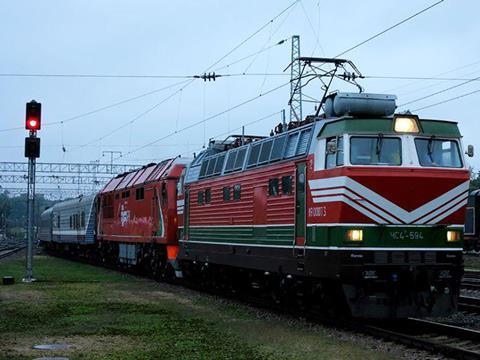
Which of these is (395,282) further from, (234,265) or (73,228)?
(73,228)

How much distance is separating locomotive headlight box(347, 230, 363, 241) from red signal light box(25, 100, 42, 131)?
12.9 meters

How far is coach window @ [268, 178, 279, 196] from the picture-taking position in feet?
50.6

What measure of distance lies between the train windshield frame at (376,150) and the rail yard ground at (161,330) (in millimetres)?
3034

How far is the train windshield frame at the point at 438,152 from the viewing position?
1332cm

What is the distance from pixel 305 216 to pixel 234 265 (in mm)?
4506

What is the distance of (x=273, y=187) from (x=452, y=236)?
397 cm

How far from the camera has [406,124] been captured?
528 inches

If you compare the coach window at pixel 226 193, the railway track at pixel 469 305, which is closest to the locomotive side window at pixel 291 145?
the coach window at pixel 226 193

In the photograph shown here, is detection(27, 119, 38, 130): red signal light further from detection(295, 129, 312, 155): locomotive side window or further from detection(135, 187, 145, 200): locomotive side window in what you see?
detection(295, 129, 312, 155): locomotive side window

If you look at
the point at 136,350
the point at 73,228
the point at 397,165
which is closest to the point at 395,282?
the point at 397,165

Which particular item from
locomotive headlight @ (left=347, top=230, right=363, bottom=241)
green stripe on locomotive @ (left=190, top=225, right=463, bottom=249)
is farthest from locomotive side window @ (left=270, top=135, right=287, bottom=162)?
locomotive headlight @ (left=347, top=230, right=363, bottom=241)

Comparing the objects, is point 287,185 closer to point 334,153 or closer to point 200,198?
point 334,153

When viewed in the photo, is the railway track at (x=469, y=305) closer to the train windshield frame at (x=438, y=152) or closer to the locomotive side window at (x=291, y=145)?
the train windshield frame at (x=438, y=152)

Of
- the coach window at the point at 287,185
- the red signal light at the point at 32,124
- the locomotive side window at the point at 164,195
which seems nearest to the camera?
the coach window at the point at 287,185
